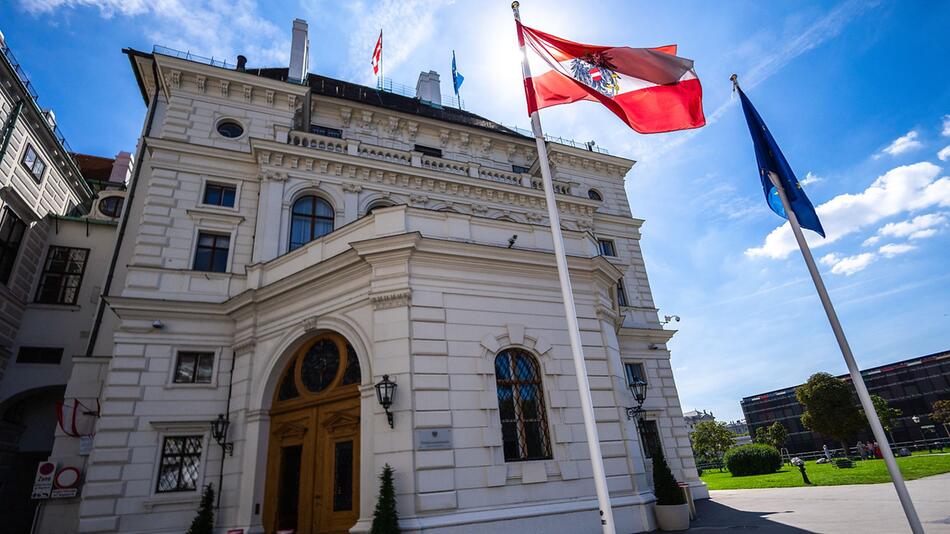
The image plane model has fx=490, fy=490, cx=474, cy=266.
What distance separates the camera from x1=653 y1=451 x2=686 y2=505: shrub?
12789 millimetres

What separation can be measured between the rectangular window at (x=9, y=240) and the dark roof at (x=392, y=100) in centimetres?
1266

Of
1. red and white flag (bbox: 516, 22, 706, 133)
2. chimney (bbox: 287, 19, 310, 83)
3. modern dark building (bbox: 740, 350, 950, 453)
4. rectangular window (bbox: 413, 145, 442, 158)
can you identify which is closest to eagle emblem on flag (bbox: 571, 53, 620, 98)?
red and white flag (bbox: 516, 22, 706, 133)

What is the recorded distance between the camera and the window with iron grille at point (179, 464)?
46.8 feet

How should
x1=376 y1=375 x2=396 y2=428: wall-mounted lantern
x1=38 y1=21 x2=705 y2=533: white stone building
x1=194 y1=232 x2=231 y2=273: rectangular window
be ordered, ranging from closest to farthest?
x1=376 y1=375 x2=396 y2=428: wall-mounted lantern, x1=38 y1=21 x2=705 y2=533: white stone building, x1=194 y1=232 x2=231 y2=273: rectangular window

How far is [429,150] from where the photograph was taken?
25.2 metres

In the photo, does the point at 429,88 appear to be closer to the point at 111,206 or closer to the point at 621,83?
the point at 111,206

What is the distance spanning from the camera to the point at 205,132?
1978cm

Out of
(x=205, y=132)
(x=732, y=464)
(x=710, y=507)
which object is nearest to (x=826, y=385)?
(x=732, y=464)

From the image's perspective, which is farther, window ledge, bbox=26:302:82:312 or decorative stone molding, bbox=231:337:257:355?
window ledge, bbox=26:302:82:312

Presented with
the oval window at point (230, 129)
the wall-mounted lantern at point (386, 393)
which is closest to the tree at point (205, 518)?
the wall-mounted lantern at point (386, 393)

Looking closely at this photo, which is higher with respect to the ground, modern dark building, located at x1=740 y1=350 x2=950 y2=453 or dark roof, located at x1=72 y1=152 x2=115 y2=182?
dark roof, located at x1=72 y1=152 x2=115 y2=182

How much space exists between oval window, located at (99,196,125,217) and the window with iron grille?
19.2 meters

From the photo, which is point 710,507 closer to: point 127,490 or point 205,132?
point 127,490

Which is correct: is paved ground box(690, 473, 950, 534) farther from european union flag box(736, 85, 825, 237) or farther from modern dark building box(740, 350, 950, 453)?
modern dark building box(740, 350, 950, 453)
